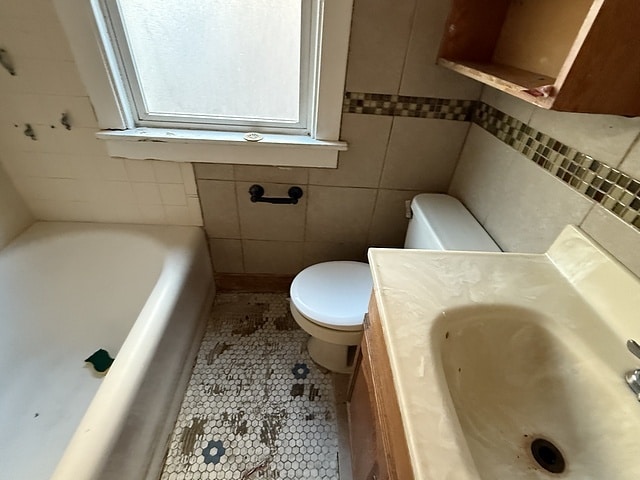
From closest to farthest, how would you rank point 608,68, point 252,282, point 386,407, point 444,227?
point 608,68, point 386,407, point 444,227, point 252,282

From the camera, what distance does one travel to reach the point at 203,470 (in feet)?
3.68

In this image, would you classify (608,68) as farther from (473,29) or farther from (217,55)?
(217,55)

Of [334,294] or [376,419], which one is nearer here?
[376,419]

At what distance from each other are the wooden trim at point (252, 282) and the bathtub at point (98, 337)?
0.08m

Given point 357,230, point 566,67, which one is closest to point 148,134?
point 357,230

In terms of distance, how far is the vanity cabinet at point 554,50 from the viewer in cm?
52

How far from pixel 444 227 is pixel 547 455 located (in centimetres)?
70

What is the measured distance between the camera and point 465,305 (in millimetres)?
689

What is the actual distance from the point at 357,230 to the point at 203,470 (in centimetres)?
109

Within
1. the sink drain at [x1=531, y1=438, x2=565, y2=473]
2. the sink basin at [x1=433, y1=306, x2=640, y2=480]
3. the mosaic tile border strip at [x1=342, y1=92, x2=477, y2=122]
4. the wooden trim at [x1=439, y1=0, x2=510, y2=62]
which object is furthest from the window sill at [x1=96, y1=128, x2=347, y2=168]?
the sink drain at [x1=531, y1=438, x2=565, y2=473]

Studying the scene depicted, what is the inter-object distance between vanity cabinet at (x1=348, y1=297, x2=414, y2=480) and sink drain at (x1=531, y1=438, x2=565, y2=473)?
0.26m

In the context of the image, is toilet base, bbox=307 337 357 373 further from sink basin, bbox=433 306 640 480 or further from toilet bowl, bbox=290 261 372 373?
sink basin, bbox=433 306 640 480

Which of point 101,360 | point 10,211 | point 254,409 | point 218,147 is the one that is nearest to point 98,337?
point 101,360

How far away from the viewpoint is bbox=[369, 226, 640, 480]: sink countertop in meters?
0.49
